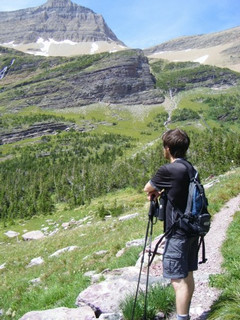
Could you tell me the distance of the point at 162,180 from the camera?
571cm

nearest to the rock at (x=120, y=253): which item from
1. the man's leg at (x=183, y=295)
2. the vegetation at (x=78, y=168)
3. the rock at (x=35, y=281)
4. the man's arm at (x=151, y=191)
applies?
the rock at (x=35, y=281)

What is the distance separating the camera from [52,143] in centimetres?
16825

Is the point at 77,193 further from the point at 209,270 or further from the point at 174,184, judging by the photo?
the point at 174,184

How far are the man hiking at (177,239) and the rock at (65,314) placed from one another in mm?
2182

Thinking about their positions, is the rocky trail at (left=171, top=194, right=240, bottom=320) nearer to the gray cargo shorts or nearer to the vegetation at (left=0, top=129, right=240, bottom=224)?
the gray cargo shorts

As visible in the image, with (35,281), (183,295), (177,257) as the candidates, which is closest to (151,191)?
(177,257)

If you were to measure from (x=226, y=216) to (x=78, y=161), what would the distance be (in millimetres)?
112323

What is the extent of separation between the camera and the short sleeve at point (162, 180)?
5.67m

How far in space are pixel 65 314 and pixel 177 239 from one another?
3132mm

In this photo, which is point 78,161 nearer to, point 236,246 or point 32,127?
point 32,127

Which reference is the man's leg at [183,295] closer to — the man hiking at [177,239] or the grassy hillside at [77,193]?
the man hiking at [177,239]

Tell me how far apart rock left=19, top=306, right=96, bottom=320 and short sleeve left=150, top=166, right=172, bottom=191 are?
3283 millimetres

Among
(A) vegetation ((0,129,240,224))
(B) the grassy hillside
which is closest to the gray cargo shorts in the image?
(B) the grassy hillside

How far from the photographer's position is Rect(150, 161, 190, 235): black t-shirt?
5.61 meters
